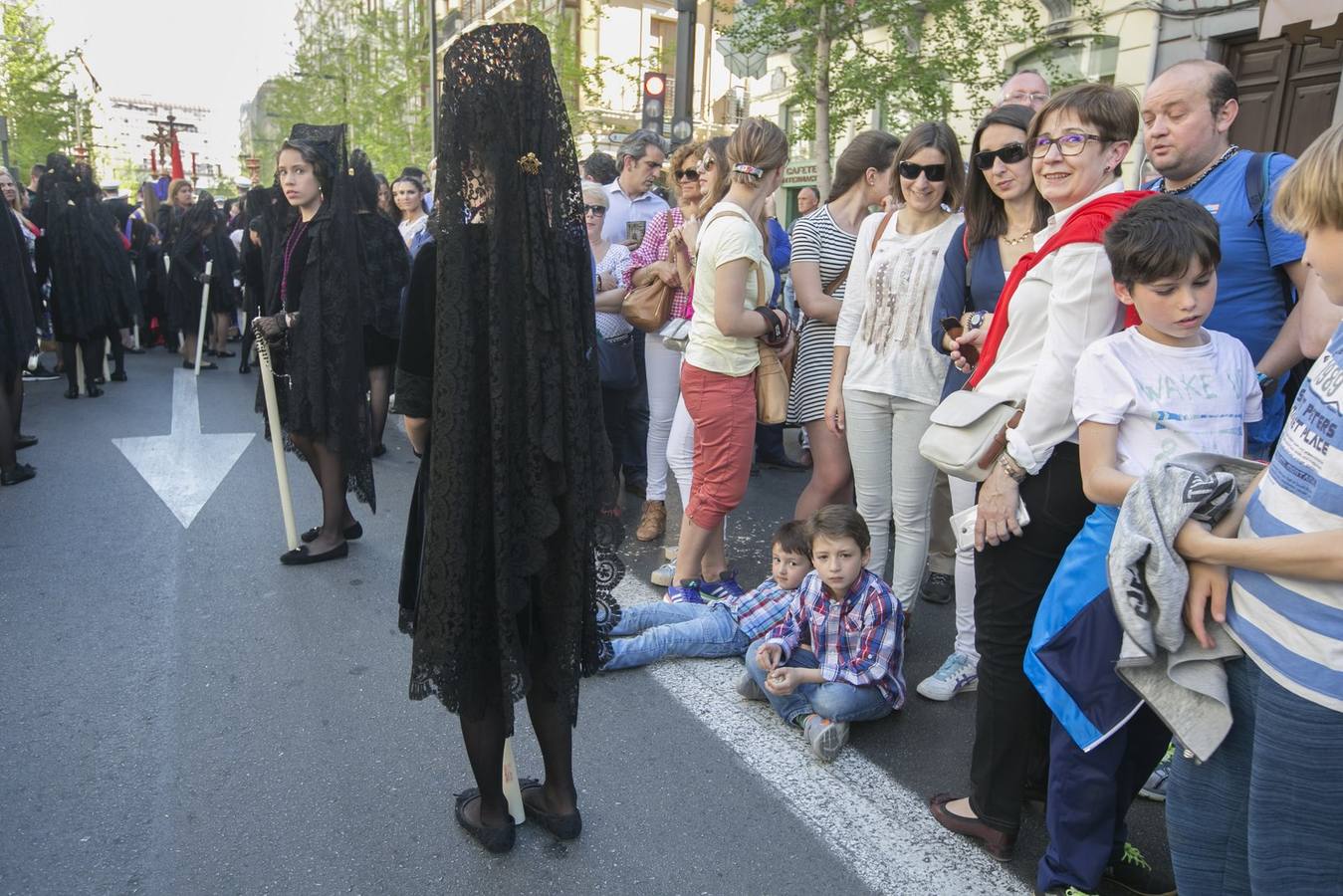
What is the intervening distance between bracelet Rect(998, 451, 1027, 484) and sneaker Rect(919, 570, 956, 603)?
2.19m

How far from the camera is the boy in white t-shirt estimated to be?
82.2 inches

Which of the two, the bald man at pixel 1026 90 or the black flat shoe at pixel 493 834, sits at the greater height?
the bald man at pixel 1026 90

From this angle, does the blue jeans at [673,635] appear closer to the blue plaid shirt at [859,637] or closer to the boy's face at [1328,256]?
the blue plaid shirt at [859,637]

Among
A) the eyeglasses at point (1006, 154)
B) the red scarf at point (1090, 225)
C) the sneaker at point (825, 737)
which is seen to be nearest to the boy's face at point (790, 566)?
the sneaker at point (825, 737)

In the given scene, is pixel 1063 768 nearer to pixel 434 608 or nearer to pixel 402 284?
pixel 434 608

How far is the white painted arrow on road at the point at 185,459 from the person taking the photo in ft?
20.4

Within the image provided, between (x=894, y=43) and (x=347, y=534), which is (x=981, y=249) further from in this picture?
(x=894, y=43)

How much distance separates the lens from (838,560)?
3311 mm

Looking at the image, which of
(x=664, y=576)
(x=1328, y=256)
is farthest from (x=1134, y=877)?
(x=664, y=576)

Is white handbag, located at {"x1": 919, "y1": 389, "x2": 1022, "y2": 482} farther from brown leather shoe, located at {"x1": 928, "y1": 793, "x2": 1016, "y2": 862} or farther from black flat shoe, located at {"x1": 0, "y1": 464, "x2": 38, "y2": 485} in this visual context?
black flat shoe, located at {"x1": 0, "y1": 464, "x2": 38, "y2": 485}

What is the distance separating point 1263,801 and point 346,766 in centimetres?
260

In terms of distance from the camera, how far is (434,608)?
94.4 inches

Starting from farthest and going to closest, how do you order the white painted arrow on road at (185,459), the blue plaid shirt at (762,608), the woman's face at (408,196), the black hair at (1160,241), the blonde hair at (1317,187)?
the woman's face at (408,196) → the white painted arrow on road at (185,459) → the blue plaid shirt at (762,608) → the black hair at (1160,241) → the blonde hair at (1317,187)

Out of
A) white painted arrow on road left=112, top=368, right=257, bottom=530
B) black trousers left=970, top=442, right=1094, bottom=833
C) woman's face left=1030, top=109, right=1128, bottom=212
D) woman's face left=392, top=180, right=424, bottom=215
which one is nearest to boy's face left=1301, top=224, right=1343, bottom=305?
black trousers left=970, top=442, right=1094, bottom=833
